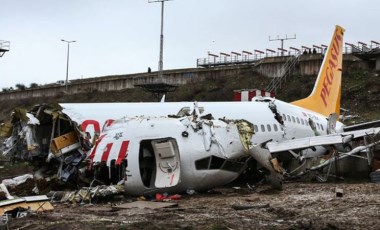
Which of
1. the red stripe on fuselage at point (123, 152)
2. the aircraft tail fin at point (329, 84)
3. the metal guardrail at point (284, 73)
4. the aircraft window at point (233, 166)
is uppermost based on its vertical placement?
the metal guardrail at point (284, 73)

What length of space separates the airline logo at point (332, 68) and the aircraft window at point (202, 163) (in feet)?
52.7

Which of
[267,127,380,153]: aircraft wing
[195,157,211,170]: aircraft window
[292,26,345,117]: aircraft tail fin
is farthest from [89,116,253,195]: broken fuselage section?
[292,26,345,117]: aircraft tail fin

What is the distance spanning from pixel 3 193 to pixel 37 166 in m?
3.42

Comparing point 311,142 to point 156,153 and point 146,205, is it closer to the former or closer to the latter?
point 156,153

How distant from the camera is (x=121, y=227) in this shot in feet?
29.9

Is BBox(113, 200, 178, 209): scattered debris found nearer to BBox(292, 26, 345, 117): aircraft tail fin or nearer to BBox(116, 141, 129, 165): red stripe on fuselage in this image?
BBox(116, 141, 129, 165): red stripe on fuselage

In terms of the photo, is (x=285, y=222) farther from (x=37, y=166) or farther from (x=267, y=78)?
(x=267, y=78)

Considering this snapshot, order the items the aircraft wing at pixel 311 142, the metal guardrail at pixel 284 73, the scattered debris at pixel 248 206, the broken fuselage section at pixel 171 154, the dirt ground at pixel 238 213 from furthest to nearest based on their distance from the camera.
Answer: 1. the metal guardrail at pixel 284 73
2. the aircraft wing at pixel 311 142
3. the broken fuselage section at pixel 171 154
4. the scattered debris at pixel 248 206
5. the dirt ground at pixel 238 213

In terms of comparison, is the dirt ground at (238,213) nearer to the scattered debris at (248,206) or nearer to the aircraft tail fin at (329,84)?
the scattered debris at (248,206)

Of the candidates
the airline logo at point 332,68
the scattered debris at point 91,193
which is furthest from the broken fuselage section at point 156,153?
the airline logo at point 332,68

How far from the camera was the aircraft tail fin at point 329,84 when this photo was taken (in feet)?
95.2

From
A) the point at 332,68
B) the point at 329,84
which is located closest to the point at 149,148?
the point at 329,84

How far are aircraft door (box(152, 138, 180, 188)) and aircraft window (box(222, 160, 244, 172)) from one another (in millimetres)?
1424

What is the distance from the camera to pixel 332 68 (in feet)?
103
